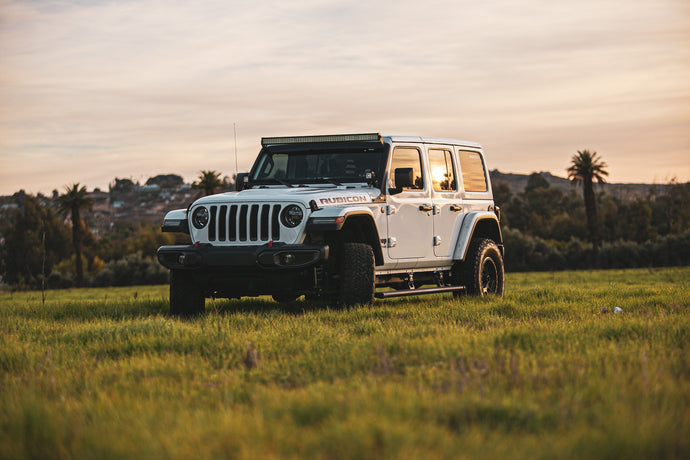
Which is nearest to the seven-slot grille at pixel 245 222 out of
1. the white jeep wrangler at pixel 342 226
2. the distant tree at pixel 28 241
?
the white jeep wrangler at pixel 342 226

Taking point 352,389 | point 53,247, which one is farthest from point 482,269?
point 53,247

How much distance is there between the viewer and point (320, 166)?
414 inches

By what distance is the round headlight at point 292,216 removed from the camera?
352 inches

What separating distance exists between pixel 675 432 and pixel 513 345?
2.37 metres

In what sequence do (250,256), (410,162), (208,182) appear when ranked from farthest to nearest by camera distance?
(208,182)
(410,162)
(250,256)

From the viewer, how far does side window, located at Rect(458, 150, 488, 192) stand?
1197 cm

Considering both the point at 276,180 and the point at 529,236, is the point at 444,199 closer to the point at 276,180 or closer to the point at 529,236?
the point at 276,180

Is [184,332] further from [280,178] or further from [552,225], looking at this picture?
[552,225]

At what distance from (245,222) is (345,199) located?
1.21 metres

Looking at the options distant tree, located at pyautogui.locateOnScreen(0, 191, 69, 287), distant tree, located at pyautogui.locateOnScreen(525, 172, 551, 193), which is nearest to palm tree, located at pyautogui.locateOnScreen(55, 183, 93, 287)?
distant tree, located at pyautogui.locateOnScreen(0, 191, 69, 287)

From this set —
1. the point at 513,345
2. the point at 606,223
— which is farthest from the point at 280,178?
the point at 606,223

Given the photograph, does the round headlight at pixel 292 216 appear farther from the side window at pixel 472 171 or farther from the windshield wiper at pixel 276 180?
the side window at pixel 472 171

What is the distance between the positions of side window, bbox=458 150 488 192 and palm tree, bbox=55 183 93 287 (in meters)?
73.2

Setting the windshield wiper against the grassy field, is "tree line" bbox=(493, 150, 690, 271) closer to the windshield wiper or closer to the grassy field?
the windshield wiper
